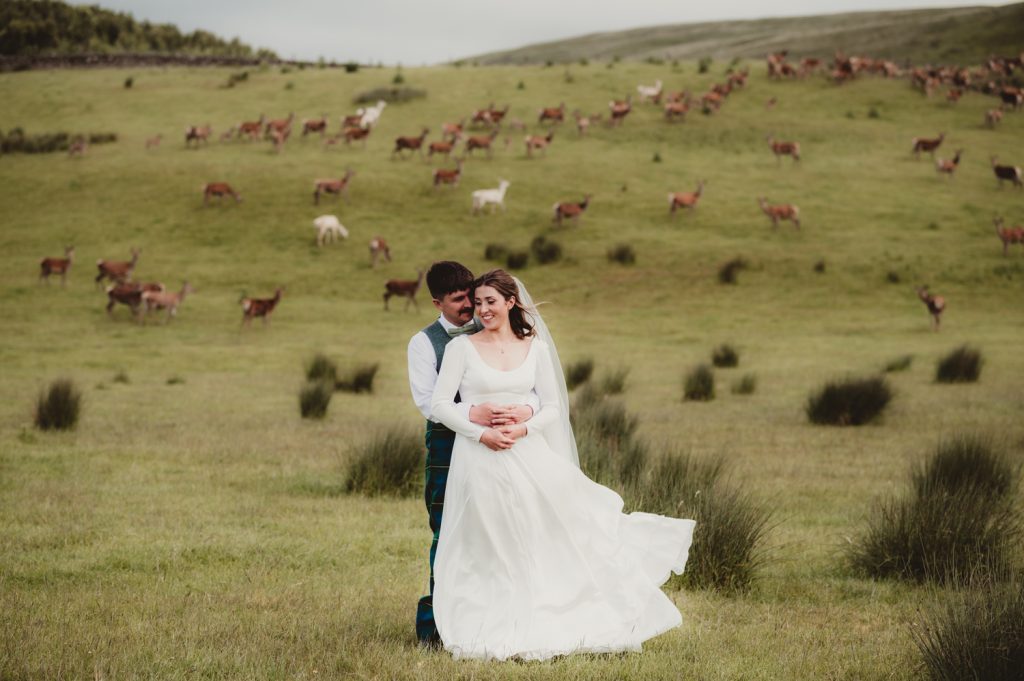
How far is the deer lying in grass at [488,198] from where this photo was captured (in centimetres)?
3684

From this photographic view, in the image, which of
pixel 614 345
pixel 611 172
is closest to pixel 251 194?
pixel 611 172

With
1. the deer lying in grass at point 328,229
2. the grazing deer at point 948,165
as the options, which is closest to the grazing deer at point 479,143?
the deer lying in grass at point 328,229

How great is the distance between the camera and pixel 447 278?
5.61 meters

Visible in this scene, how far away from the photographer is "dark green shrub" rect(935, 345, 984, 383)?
19.8 meters

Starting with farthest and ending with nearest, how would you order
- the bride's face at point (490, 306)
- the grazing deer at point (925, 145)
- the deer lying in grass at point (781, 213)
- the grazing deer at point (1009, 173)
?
the grazing deer at point (925, 145), the grazing deer at point (1009, 173), the deer lying in grass at point (781, 213), the bride's face at point (490, 306)

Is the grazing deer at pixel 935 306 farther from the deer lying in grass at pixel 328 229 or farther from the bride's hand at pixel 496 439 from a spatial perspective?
the bride's hand at pixel 496 439

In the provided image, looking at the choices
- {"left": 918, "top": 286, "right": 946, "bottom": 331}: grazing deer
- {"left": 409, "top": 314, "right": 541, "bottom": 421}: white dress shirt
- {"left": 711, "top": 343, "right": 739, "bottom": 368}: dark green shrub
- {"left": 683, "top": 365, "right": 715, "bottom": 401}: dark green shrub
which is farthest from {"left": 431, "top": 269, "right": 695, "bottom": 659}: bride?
{"left": 918, "top": 286, "right": 946, "bottom": 331}: grazing deer

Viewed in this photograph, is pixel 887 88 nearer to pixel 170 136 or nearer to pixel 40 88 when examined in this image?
pixel 170 136

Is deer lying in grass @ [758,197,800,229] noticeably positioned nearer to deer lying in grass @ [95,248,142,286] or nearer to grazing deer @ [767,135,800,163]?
grazing deer @ [767,135,800,163]

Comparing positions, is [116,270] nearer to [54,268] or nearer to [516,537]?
[54,268]

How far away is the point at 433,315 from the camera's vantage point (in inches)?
1179

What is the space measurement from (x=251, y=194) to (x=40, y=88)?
2572cm

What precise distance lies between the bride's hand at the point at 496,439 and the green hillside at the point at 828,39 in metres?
78.1

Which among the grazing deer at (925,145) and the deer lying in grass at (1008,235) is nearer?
the deer lying in grass at (1008,235)
